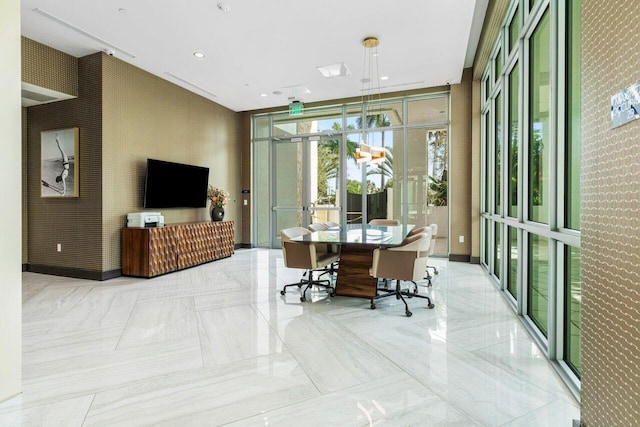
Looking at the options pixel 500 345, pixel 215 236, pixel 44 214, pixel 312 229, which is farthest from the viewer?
pixel 215 236

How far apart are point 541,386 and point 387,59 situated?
497 centimetres

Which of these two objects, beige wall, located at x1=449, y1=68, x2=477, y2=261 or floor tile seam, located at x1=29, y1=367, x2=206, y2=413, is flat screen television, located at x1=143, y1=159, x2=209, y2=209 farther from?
beige wall, located at x1=449, y1=68, x2=477, y2=261

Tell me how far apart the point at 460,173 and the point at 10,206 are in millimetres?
6817

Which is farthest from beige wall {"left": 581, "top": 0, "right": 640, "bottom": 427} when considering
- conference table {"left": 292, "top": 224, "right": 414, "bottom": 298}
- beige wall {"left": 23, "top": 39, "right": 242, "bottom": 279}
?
beige wall {"left": 23, "top": 39, "right": 242, "bottom": 279}

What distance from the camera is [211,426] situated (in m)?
1.82

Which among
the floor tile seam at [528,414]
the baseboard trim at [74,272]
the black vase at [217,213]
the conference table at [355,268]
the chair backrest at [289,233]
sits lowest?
the floor tile seam at [528,414]

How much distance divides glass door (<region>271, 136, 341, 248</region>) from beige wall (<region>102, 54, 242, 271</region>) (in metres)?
1.55

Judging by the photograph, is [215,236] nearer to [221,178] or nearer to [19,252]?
[221,178]

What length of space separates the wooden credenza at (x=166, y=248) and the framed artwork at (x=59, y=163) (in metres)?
1.16

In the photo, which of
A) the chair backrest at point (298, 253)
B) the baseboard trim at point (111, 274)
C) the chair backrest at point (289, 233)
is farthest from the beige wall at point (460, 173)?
the baseboard trim at point (111, 274)

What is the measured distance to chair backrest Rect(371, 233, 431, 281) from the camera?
356 centimetres

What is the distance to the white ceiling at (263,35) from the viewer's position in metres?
4.08

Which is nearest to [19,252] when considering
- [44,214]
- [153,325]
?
[153,325]

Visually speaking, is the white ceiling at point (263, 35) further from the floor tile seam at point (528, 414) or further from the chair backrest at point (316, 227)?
the floor tile seam at point (528, 414)
